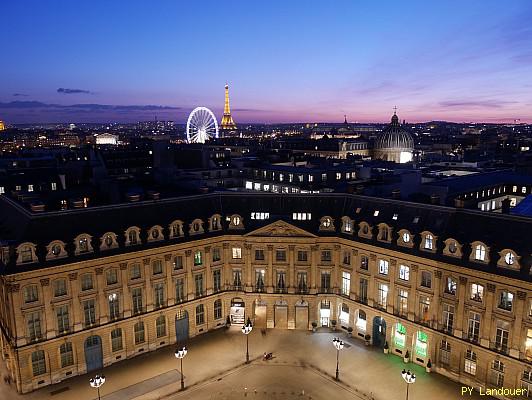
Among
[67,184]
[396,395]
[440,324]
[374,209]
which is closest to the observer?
[396,395]

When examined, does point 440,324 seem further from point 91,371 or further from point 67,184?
point 67,184

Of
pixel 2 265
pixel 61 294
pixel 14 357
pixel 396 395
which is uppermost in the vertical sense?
pixel 2 265

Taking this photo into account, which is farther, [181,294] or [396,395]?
[181,294]

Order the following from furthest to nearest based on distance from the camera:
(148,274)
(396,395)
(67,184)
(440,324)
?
(67,184) < (148,274) < (440,324) < (396,395)

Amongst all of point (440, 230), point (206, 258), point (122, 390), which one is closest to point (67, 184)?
point (206, 258)

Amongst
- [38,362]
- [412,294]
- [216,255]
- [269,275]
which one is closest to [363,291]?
[412,294]

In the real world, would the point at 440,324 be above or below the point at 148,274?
below

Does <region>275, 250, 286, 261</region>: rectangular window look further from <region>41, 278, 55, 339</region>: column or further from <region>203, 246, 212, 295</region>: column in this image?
<region>41, 278, 55, 339</region>: column
